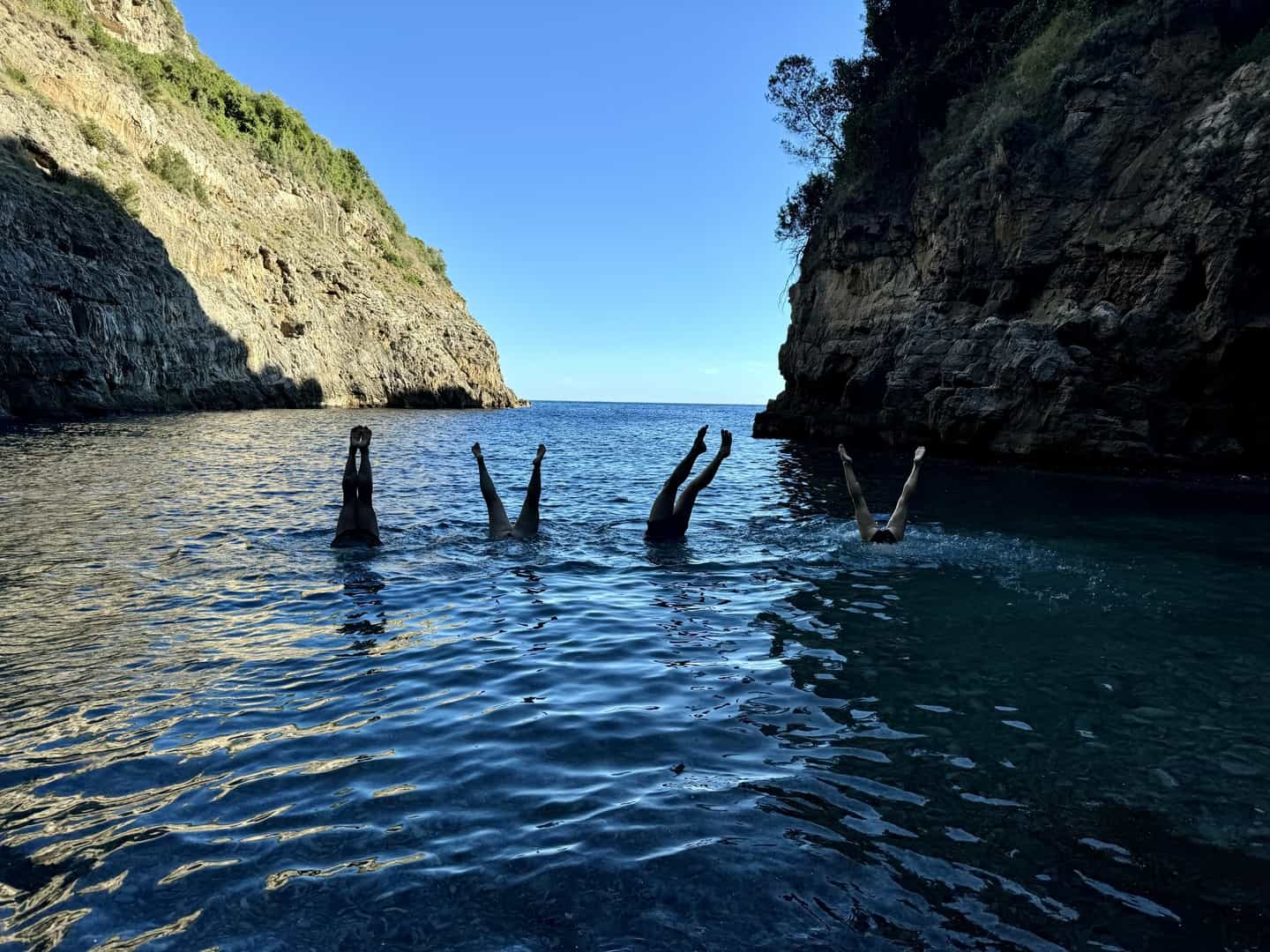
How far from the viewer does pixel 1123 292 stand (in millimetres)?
21578

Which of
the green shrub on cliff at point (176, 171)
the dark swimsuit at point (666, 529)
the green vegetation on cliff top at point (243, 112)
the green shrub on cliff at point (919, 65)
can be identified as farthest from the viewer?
the green vegetation on cliff top at point (243, 112)

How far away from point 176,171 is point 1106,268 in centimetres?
5585

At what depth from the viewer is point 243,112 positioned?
6888cm

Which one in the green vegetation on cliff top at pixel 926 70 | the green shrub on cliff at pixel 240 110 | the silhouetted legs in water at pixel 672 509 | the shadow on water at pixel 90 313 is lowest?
the silhouetted legs in water at pixel 672 509

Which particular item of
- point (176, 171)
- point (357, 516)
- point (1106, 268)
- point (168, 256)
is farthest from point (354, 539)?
point (176, 171)

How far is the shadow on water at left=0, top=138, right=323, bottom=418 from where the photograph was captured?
32.5m

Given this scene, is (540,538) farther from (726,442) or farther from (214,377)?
(214,377)

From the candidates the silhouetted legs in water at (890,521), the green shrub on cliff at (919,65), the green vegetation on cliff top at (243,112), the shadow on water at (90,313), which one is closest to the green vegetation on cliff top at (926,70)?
the green shrub on cliff at (919,65)

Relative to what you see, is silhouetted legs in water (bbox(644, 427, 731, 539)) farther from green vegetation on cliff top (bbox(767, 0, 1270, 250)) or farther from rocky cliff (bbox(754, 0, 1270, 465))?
green vegetation on cliff top (bbox(767, 0, 1270, 250))

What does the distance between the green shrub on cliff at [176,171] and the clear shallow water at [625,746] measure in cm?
4994

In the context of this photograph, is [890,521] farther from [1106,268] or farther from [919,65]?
[919,65]

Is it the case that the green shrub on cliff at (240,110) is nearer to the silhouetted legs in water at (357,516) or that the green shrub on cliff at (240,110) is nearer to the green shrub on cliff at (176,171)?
the green shrub on cliff at (176,171)

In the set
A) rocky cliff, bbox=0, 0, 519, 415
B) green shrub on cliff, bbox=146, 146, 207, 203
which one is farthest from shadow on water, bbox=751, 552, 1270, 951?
green shrub on cliff, bbox=146, 146, 207, 203

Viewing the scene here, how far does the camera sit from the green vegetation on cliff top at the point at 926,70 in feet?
83.4
